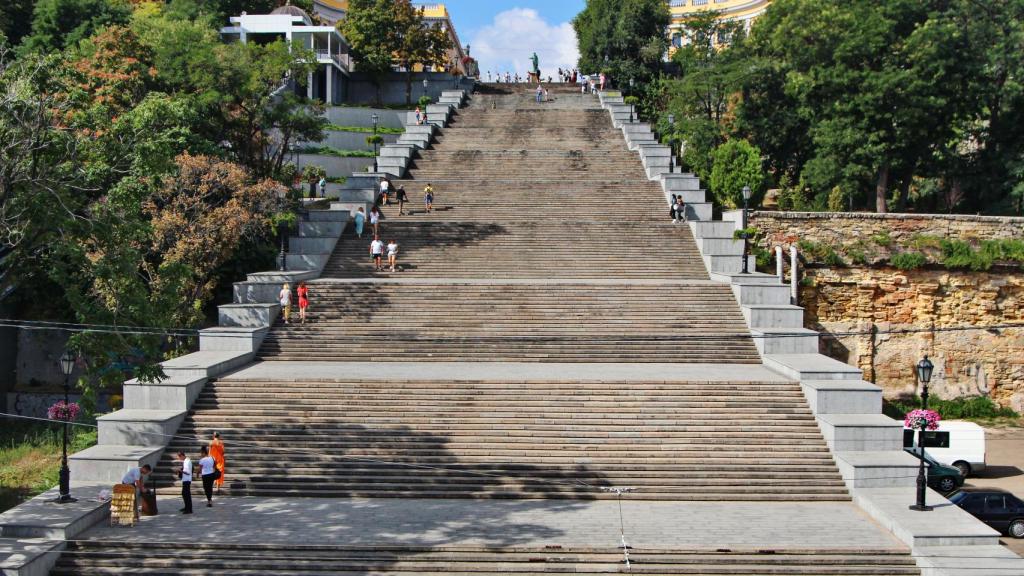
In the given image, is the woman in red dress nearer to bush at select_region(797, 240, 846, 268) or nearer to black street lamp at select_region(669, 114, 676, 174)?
bush at select_region(797, 240, 846, 268)

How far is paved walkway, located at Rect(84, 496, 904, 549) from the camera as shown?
53.5 ft

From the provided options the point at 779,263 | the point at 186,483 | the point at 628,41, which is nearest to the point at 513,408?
the point at 186,483

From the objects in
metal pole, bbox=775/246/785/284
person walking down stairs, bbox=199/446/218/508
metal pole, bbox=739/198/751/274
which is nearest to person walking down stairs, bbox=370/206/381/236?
metal pole, bbox=739/198/751/274

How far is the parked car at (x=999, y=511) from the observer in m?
20.0

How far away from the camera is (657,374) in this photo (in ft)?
77.9

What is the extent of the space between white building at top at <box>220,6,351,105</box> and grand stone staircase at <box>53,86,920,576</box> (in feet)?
81.5

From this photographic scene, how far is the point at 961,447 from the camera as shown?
2559 centimetres

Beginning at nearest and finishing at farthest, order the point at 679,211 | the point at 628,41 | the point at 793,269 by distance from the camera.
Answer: the point at 793,269 < the point at 679,211 < the point at 628,41

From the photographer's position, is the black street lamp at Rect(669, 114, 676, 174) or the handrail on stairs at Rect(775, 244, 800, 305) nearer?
the handrail on stairs at Rect(775, 244, 800, 305)

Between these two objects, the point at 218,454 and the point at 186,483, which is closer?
the point at 186,483

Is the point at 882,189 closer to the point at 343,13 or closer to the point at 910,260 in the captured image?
the point at 910,260

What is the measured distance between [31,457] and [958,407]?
2931cm

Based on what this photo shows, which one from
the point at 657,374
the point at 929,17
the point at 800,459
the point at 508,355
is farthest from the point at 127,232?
the point at 929,17

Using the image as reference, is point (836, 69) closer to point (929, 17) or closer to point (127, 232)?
point (929, 17)
